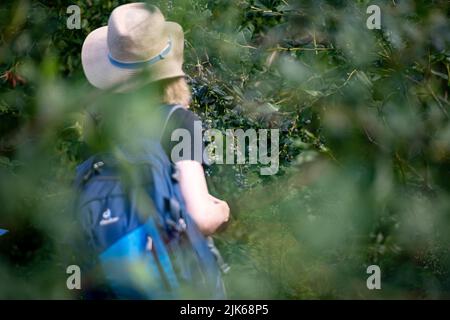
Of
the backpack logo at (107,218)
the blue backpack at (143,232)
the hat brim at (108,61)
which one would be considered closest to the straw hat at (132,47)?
the hat brim at (108,61)

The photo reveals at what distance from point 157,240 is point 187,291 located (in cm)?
14

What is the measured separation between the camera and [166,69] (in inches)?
53.8

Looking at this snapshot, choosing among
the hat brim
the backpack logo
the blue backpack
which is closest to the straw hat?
the hat brim

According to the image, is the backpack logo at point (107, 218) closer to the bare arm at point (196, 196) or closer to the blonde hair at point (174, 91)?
the bare arm at point (196, 196)

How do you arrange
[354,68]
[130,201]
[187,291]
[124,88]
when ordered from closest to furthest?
[124,88] → [130,201] → [187,291] → [354,68]

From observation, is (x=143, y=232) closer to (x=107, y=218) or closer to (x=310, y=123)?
(x=107, y=218)

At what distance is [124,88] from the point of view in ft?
3.08

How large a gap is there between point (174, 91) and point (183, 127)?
88mm

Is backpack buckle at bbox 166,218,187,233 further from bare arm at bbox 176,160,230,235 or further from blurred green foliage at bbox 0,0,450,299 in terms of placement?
blurred green foliage at bbox 0,0,450,299

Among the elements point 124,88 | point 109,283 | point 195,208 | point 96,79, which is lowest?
point 109,283

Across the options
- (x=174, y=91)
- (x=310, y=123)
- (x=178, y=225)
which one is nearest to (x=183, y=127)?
(x=174, y=91)

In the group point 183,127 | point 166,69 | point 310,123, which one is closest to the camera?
point 166,69
